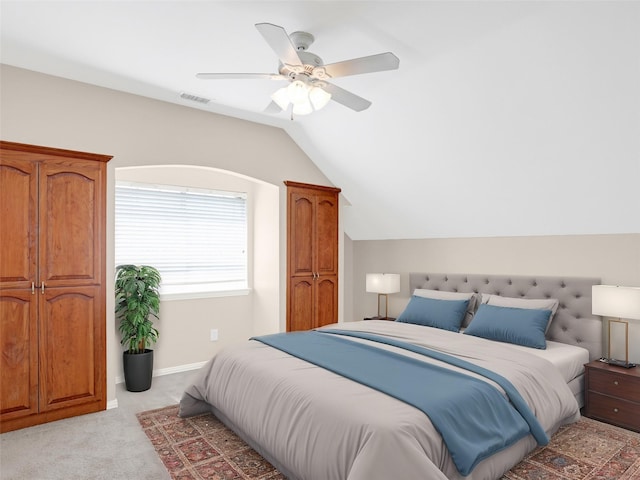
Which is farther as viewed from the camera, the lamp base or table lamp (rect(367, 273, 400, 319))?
table lamp (rect(367, 273, 400, 319))

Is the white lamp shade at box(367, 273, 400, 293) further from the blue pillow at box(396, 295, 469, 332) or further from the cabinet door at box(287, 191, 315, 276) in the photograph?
the cabinet door at box(287, 191, 315, 276)

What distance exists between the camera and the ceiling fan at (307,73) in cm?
216

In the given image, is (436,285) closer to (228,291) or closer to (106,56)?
(228,291)

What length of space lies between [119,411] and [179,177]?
2.43 m

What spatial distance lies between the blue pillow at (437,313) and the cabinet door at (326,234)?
1157mm

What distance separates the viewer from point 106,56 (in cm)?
294

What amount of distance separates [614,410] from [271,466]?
250 centimetres

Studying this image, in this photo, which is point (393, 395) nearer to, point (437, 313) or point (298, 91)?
point (298, 91)

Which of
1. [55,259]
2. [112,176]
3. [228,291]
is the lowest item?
[228,291]

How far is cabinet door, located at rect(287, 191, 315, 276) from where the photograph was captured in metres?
4.65

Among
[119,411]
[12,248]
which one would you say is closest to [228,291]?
[119,411]

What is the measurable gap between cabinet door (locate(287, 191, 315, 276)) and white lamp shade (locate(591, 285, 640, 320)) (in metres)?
2.79

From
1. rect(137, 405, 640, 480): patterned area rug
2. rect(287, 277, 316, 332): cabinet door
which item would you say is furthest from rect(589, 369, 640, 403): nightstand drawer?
rect(287, 277, 316, 332): cabinet door

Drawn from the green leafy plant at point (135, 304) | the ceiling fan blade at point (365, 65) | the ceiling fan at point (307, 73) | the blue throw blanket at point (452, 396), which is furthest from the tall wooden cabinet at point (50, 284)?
the ceiling fan blade at point (365, 65)
